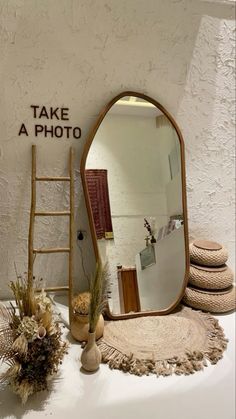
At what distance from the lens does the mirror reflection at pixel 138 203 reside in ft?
4.33

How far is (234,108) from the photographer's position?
151 cm

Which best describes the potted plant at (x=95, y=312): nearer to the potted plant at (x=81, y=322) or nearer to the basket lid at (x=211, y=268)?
the potted plant at (x=81, y=322)

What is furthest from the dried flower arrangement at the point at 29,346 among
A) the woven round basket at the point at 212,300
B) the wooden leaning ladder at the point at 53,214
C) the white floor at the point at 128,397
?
the woven round basket at the point at 212,300

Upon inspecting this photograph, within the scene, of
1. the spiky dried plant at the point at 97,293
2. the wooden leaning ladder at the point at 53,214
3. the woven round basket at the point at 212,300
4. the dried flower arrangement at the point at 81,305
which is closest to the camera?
the spiky dried plant at the point at 97,293

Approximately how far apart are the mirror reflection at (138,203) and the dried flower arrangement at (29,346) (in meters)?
0.44

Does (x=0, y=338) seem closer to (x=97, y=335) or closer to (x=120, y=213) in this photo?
(x=97, y=335)

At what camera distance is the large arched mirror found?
1.32 metres

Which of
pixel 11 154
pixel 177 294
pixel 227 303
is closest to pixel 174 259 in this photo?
pixel 177 294

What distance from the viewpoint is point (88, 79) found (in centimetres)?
131

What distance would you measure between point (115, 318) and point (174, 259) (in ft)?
1.19

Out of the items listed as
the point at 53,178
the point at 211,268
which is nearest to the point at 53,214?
the point at 53,178

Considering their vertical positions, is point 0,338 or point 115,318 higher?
point 0,338

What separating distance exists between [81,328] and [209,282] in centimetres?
60

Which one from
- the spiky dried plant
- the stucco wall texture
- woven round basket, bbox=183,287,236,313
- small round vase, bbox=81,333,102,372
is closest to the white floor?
small round vase, bbox=81,333,102,372
